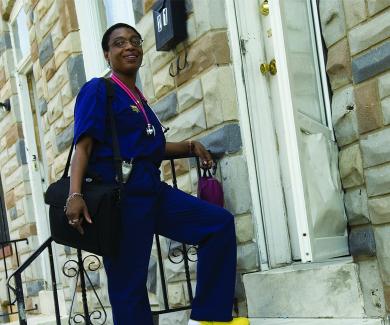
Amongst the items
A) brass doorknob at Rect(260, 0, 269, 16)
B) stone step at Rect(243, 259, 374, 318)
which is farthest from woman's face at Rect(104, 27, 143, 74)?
stone step at Rect(243, 259, 374, 318)

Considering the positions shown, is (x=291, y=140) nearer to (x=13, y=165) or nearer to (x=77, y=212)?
(x=77, y=212)

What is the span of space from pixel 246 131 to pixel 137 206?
115 centimetres

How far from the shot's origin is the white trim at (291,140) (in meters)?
3.59

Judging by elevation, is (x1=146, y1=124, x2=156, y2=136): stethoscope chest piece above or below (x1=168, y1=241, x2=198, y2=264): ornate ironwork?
above

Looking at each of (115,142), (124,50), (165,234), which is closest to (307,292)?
(165,234)

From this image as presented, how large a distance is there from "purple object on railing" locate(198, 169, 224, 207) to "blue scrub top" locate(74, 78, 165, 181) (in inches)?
27.2

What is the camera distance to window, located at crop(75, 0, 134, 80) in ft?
22.3

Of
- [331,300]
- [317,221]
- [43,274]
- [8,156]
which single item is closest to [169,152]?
[317,221]

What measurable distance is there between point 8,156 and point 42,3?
3.15 metres

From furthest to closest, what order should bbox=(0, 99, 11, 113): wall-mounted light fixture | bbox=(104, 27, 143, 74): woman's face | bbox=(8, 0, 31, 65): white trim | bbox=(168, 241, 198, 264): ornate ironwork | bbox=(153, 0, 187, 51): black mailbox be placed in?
bbox=(0, 99, 11, 113): wall-mounted light fixture → bbox=(8, 0, 31, 65): white trim → bbox=(168, 241, 198, 264): ornate ironwork → bbox=(153, 0, 187, 51): black mailbox → bbox=(104, 27, 143, 74): woman's face

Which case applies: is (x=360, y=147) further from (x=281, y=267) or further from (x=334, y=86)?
(x=281, y=267)

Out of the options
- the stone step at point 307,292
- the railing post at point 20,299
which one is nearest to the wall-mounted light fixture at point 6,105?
the railing post at point 20,299

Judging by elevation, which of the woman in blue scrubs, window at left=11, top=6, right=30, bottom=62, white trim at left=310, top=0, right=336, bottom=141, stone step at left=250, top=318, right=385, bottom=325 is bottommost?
stone step at left=250, top=318, right=385, bottom=325

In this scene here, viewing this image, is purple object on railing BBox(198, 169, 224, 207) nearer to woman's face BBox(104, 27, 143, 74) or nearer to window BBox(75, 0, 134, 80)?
woman's face BBox(104, 27, 143, 74)
